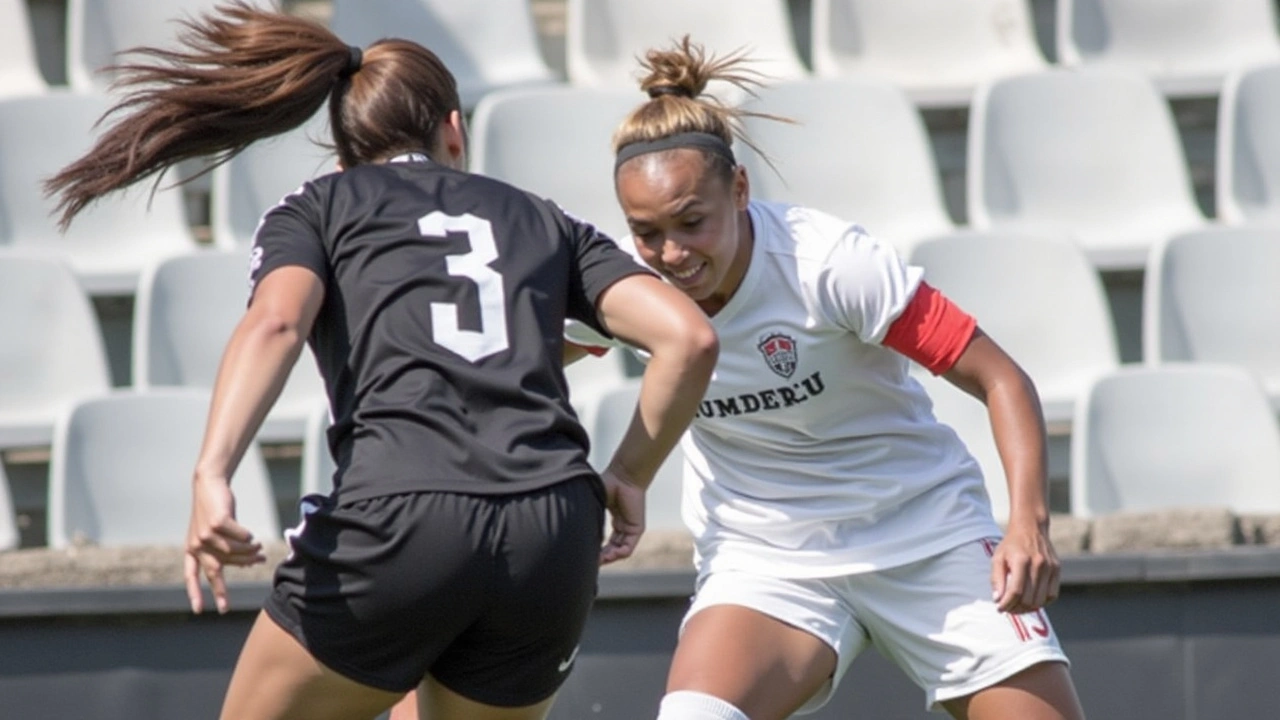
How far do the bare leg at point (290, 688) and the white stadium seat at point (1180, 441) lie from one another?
9.36ft

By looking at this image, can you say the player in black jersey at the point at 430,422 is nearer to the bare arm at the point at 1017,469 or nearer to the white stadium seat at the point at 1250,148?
the bare arm at the point at 1017,469

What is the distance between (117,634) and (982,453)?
7.42 ft

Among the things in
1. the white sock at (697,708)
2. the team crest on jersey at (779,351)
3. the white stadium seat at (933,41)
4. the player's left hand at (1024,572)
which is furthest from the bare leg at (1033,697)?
the white stadium seat at (933,41)

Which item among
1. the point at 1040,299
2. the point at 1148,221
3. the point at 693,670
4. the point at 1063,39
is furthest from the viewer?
the point at 1063,39

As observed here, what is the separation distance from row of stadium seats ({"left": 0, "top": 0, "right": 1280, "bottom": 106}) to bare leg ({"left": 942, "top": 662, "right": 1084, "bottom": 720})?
345 cm

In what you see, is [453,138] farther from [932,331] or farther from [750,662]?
[750,662]

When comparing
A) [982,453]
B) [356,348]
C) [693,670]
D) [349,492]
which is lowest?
[982,453]

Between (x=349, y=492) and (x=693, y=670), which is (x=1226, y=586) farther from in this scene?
(x=349, y=492)

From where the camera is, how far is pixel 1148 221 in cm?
584

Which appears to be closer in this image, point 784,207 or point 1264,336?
point 784,207

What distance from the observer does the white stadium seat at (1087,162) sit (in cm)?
577

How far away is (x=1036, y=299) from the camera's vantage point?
17.6 feet

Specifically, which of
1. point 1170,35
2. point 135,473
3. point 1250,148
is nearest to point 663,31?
point 1170,35

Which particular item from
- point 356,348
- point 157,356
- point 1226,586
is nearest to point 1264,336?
point 1226,586
